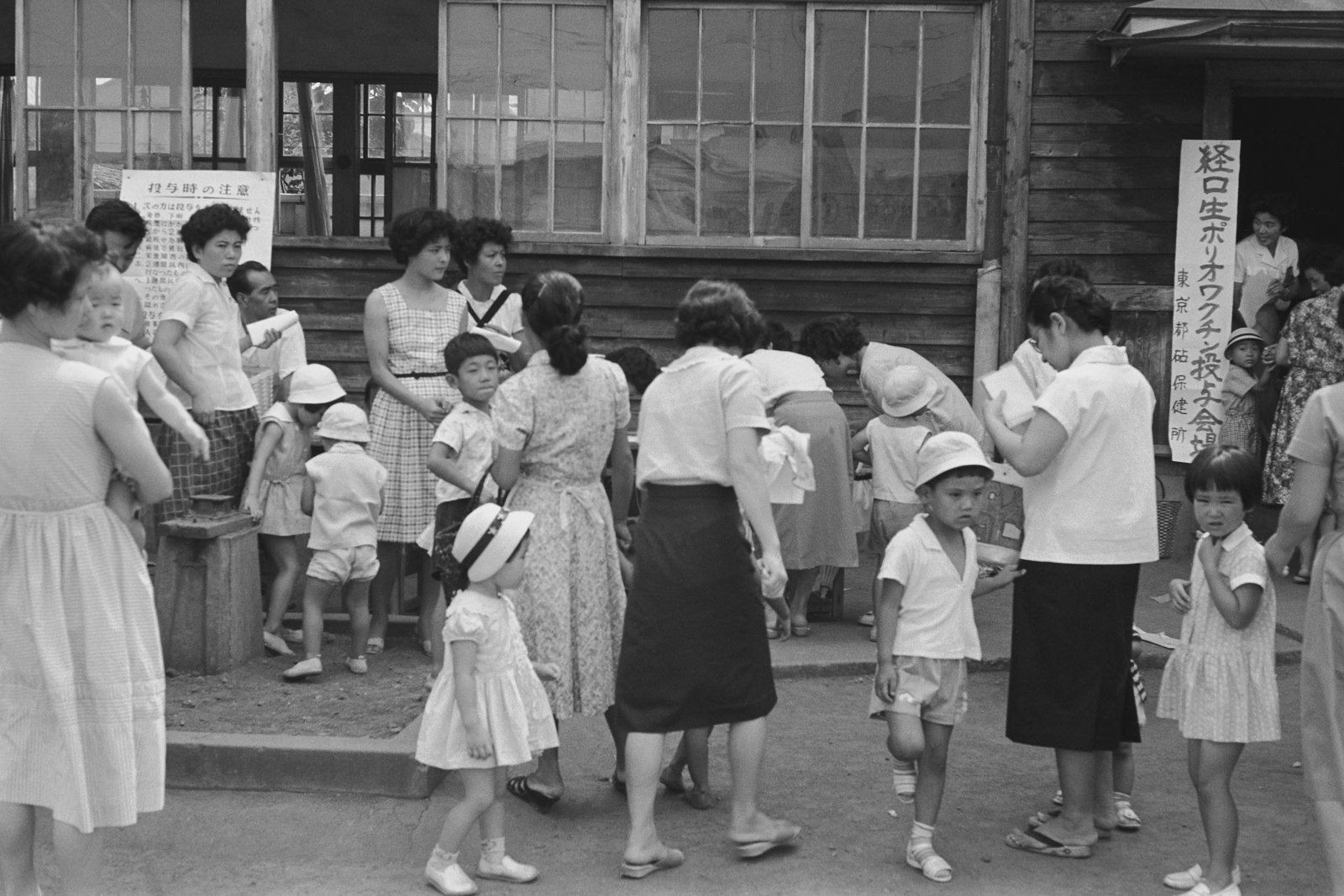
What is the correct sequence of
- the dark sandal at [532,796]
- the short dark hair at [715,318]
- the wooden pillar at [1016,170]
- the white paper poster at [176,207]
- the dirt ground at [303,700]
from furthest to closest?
the wooden pillar at [1016,170] → the white paper poster at [176,207] → the dirt ground at [303,700] → the dark sandal at [532,796] → the short dark hair at [715,318]

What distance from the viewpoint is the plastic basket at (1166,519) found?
9.90 metres

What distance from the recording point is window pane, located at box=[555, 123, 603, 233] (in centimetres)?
1025

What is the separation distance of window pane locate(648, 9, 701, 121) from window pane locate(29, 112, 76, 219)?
12.3 ft

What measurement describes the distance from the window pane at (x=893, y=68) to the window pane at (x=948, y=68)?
7cm

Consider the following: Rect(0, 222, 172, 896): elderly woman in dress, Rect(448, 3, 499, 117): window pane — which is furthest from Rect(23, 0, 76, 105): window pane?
Rect(0, 222, 172, 896): elderly woman in dress

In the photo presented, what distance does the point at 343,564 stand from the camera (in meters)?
6.88

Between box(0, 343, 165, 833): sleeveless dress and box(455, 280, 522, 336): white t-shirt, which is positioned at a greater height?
box(455, 280, 522, 336): white t-shirt

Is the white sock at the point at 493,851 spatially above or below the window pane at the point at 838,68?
below

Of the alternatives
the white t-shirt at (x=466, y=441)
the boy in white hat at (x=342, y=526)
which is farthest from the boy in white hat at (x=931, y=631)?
the boy in white hat at (x=342, y=526)

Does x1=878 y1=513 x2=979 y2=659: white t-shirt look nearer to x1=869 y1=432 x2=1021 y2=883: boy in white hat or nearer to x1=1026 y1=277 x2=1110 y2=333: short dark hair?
x1=869 y1=432 x2=1021 y2=883: boy in white hat

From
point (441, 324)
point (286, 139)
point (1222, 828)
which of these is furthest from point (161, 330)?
point (286, 139)

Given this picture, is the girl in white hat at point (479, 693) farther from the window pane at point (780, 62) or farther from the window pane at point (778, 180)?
the window pane at point (780, 62)

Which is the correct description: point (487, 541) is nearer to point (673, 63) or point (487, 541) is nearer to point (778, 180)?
point (778, 180)

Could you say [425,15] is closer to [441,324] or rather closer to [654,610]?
[441,324]
